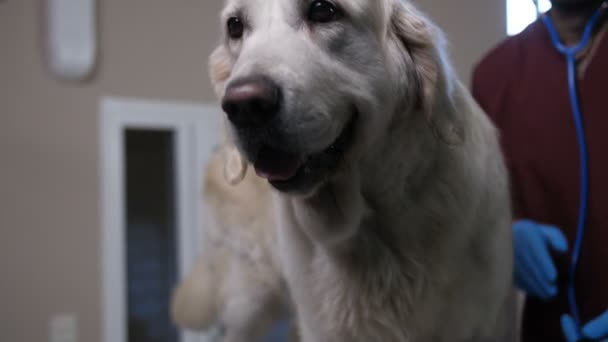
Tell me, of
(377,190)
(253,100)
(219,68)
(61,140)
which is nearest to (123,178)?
(61,140)

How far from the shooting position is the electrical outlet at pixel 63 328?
6.05 ft

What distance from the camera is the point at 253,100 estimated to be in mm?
640

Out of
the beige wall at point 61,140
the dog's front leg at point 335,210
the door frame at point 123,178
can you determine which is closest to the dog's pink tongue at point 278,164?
the dog's front leg at point 335,210

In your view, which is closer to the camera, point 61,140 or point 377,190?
point 377,190

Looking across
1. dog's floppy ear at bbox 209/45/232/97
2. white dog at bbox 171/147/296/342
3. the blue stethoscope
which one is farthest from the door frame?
the blue stethoscope

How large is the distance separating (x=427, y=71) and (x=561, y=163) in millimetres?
447

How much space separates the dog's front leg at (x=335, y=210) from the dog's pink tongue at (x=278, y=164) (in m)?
0.11

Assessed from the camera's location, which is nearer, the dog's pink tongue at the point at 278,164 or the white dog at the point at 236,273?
the dog's pink tongue at the point at 278,164

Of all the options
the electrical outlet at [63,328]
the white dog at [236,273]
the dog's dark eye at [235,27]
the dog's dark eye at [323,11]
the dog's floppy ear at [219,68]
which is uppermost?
the dog's dark eye at [323,11]

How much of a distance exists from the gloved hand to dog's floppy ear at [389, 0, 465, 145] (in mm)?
432

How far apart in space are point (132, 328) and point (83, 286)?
0.29m

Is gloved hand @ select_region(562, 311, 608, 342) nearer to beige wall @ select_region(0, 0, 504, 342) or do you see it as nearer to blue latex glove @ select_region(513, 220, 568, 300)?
blue latex glove @ select_region(513, 220, 568, 300)

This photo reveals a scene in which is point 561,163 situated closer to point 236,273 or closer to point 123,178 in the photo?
point 236,273

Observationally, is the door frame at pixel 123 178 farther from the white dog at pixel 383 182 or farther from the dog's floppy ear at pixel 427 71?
the dog's floppy ear at pixel 427 71
